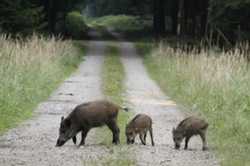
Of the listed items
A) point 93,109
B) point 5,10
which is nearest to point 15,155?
point 93,109

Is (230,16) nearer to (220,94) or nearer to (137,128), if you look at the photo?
(220,94)

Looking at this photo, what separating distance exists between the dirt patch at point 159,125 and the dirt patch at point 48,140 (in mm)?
977

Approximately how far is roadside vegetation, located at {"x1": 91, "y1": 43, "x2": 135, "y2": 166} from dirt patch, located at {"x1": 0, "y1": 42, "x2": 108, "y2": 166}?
24 centimetres

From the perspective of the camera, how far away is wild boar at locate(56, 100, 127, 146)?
14047 mm

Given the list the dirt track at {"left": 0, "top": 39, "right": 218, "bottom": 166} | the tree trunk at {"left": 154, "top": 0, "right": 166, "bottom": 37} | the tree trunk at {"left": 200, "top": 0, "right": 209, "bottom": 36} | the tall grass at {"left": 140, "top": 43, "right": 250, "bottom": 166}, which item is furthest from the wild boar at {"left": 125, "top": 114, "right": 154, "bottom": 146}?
the tree trunk at {"left": 154, "top": 0, "right": 166, "bottom": 37}

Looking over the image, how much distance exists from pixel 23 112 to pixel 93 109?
565 centimetres

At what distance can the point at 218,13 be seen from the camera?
47.6 meters

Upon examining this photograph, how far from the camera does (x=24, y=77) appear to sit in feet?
76.8

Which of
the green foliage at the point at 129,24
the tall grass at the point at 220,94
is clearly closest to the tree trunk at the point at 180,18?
the tall grass at the point at 220,94

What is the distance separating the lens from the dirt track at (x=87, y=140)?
12.6 metres

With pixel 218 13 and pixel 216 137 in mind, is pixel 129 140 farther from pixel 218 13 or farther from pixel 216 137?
pixel 218 13

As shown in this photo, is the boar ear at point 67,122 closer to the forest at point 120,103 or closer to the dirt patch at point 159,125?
the forest at point 120,103

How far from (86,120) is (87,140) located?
1279 mm

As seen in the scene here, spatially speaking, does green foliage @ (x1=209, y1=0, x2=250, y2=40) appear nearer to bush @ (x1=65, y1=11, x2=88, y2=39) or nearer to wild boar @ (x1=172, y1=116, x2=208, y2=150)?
bush @ (x1=65, y1=11, x2=88, y2=39)
